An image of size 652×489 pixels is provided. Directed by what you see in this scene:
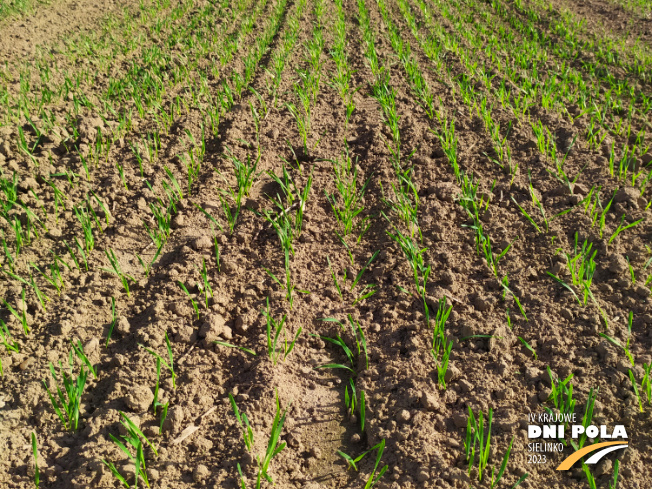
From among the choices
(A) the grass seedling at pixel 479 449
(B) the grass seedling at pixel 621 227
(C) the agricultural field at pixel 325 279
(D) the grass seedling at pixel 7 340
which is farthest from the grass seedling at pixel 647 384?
(D) the grass seedling at pixel 7 340

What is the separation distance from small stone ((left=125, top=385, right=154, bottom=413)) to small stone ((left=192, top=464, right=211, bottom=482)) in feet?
1.23

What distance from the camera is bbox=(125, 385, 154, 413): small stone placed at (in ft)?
5.99

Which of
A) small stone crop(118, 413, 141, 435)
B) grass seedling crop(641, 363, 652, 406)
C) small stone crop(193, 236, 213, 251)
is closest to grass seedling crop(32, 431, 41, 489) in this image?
small stone crop(118, 413, 141, 435)

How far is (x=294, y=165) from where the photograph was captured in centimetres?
347

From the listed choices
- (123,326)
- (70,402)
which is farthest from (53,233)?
(70,402)

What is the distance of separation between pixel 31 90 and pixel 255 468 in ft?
15.0

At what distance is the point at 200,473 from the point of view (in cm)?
164

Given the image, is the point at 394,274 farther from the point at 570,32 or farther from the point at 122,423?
the point at 570,32

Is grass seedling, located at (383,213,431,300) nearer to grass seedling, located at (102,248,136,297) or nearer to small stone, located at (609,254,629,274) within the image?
small stone, located at (609,254,629,274)

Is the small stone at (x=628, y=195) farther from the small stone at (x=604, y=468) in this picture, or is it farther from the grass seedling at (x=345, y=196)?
the small stone at (x=604, y=468)

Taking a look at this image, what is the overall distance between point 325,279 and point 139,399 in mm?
1134

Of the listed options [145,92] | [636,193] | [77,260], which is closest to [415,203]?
[636,193]

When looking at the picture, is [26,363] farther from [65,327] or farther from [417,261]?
[417,261]

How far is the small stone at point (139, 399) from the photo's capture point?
1.83 metres
